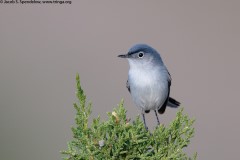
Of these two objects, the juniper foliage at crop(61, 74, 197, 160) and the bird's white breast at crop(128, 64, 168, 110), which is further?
the bird's white breast at crop(128, 64, 168, 110)

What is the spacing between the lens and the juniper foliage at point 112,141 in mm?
3270

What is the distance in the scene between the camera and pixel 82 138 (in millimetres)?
3281

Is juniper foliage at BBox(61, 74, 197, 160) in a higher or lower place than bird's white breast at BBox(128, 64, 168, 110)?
lower

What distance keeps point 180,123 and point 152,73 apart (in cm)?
154

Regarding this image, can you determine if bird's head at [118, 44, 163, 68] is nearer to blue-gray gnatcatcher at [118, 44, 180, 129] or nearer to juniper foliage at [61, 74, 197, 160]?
blue-gray gnatcatcher at [118, 44, 180, 129]

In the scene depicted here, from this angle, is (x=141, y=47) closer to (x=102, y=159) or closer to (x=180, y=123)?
(x=180, y=123)

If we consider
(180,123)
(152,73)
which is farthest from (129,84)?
(180,123)

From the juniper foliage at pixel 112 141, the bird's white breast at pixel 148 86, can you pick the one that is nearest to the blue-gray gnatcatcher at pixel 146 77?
the bird's white breast at pixel 148 86

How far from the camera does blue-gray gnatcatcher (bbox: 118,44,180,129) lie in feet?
16.6

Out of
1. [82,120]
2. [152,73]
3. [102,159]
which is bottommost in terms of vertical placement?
[102,159]

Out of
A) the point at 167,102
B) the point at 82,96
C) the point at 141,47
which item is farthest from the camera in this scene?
the point at 167,102

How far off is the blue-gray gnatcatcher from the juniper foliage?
154cm

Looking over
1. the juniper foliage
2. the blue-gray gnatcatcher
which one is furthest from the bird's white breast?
the juniper foliage

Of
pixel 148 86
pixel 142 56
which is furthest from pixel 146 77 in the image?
pixel 142 56
